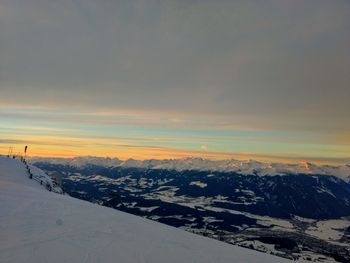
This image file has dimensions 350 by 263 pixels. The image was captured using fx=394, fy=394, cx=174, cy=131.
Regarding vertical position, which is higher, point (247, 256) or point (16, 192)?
point (16, 192)

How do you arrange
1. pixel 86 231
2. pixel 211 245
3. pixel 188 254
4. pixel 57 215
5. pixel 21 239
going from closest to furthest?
pixel 21 239
pixel 188 254
pixel 86 231
pixel 211 245
pixel 57 215

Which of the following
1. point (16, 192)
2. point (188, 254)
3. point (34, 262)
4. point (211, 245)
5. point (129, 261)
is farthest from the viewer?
point (16, 192)

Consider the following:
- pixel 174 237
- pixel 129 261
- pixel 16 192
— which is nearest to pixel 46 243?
pixel 129 261

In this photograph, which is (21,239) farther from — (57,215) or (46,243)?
(57,215)

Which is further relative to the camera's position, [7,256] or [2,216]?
[2,216]

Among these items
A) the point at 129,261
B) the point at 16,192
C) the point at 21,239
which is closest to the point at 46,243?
the point at 21,239

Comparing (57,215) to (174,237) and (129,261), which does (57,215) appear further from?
(129,261)
